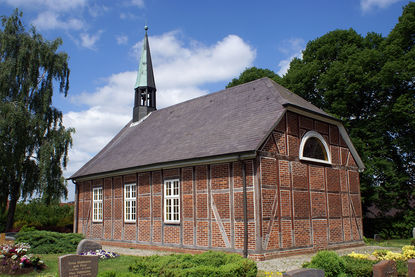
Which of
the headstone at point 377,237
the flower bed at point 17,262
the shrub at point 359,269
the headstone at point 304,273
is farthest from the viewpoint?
the headstone at point 377,237

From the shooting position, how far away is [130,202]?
1875cm

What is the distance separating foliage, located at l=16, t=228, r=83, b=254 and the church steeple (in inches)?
421

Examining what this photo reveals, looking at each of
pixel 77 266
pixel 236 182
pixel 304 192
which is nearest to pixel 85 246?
pixel 77 266

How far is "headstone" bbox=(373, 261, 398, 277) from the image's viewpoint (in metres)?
8.76

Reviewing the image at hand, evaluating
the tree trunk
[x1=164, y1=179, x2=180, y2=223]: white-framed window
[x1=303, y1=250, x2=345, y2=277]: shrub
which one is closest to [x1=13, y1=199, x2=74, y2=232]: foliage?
the tree trunk

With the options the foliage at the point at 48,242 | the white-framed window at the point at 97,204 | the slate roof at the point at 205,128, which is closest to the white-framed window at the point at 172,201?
the slate roof at the point at 205,128

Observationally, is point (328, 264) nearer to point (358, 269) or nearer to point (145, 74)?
point (358, 269)

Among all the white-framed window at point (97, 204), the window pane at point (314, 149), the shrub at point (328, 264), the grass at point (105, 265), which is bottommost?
the grass at point (105, 265)

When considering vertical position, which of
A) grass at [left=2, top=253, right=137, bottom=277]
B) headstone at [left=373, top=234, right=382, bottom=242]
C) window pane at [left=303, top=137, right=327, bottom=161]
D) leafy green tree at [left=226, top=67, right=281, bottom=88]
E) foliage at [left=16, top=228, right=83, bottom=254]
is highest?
leafy green tree at [left=226, top=67, right=281, bottom=88]

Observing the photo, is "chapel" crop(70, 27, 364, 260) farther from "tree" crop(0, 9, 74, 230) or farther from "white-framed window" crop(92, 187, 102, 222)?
"tree" crop(0, 9, 74, 230)

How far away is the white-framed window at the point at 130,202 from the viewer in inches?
729

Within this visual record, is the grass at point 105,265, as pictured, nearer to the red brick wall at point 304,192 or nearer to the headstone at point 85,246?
the headstone at point 85,246

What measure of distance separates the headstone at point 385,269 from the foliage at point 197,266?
109 inches

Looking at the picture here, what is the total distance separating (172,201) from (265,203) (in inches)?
→ 181
